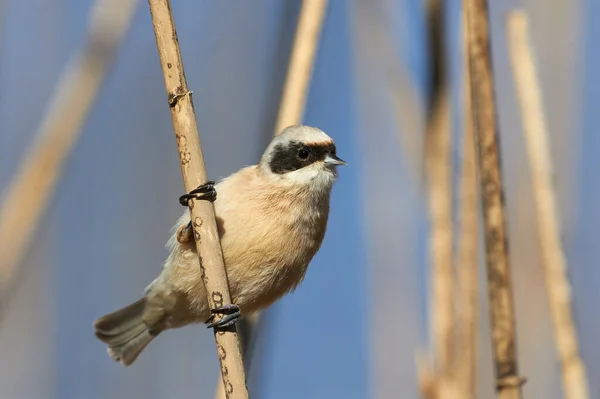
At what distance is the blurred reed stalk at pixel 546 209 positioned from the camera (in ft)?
6.34

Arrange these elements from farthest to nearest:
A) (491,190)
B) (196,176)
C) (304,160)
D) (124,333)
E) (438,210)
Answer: (124,333) → (304,160) → (438,210) → (491,190) → (196,176)

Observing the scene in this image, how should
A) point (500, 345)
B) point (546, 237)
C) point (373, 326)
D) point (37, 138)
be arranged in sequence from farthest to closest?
1. point (373, 326)
2. point (37, 138)
3. point (546, 237)
4. point (500, 345)

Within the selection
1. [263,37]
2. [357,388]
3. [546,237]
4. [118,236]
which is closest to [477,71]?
[546,237]

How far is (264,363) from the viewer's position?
7.47 ft

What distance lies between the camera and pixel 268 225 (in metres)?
2.16

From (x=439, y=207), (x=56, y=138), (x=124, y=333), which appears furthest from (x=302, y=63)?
(x=124, y=333)

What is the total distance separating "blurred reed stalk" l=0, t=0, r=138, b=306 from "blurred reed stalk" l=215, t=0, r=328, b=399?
0.57 metres

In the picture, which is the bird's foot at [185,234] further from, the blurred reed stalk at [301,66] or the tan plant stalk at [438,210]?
the tan plant stalk at [438,210]

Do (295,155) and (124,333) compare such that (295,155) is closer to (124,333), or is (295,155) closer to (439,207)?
(439,207)

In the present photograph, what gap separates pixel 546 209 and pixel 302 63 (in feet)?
2.67

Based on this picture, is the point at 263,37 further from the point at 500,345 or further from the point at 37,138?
the point at 500,345

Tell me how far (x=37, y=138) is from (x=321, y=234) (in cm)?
93

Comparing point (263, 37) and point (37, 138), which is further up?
point (263, 37)

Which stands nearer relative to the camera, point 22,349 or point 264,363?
point 264,363
